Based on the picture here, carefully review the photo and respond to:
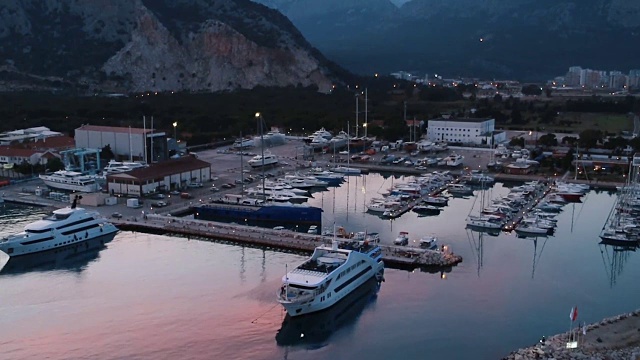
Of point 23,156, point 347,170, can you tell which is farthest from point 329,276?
point 23,156

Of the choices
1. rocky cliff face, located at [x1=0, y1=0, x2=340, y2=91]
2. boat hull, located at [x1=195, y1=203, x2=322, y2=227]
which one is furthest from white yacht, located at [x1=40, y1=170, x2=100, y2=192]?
rocky cliff face, located at [x1=0, y1=0, x2=340, y2=91]

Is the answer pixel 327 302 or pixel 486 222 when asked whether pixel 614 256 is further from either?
pixel 327 302

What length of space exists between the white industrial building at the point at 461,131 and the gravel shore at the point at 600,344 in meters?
15.9

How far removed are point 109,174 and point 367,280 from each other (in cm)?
823

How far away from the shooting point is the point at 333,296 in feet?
32.3

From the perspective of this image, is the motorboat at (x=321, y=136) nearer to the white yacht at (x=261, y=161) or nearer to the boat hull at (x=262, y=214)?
the white yacht at (x=261, y=161)

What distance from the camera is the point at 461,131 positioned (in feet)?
82.3

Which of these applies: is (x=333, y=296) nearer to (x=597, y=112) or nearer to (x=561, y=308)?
(x=561, y=308)

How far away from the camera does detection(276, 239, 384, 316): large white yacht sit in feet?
31.2

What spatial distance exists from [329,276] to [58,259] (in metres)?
5.06

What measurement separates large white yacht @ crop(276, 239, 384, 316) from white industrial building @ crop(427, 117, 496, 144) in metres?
14.4

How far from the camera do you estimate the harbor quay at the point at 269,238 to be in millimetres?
11719

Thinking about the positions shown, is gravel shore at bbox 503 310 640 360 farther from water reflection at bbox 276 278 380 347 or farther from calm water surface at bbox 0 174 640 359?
water reflection at bbox 276 278 380 347

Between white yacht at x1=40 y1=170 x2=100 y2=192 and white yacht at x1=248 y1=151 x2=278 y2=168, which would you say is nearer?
white yacht at x1=40 y1=170 x2=100 y2=192
